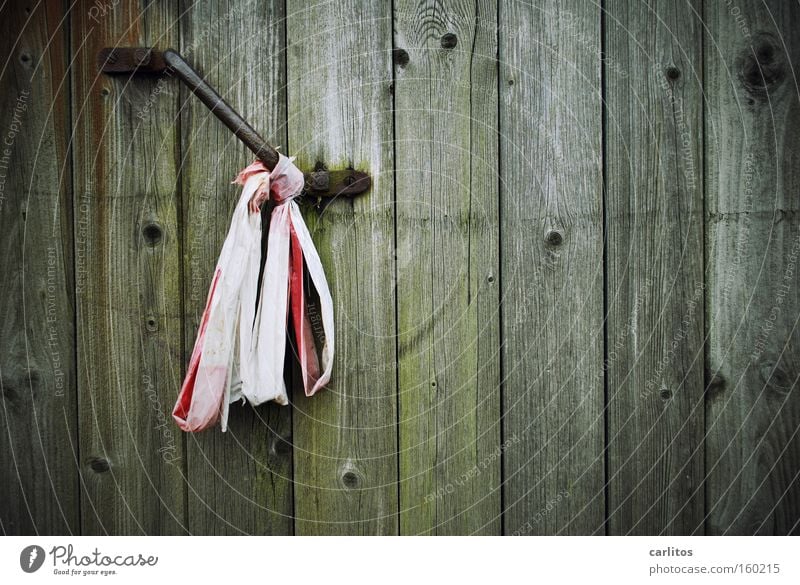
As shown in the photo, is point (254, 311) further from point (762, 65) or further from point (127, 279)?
point (762, 65)

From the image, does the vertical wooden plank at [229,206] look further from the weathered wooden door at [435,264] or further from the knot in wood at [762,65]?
the knot in wood at [762,65]

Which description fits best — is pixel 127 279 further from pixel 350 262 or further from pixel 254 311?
pixel 350 262

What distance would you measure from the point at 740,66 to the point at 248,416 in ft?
3.59

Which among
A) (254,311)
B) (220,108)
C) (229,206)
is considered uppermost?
(220,108)

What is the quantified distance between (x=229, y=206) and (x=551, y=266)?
1.95 feet

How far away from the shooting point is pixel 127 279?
3.21ft

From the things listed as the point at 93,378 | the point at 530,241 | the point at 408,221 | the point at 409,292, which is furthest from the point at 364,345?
the point at 93,378

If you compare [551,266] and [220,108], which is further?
[551,266]

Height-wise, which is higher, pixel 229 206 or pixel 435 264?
pixel 229 206

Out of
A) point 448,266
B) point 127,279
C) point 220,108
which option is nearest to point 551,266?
point 448,266

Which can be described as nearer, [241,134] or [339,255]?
[241,134]

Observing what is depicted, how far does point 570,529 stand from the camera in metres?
1.00

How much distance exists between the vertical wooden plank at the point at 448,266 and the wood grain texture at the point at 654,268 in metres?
0.22
